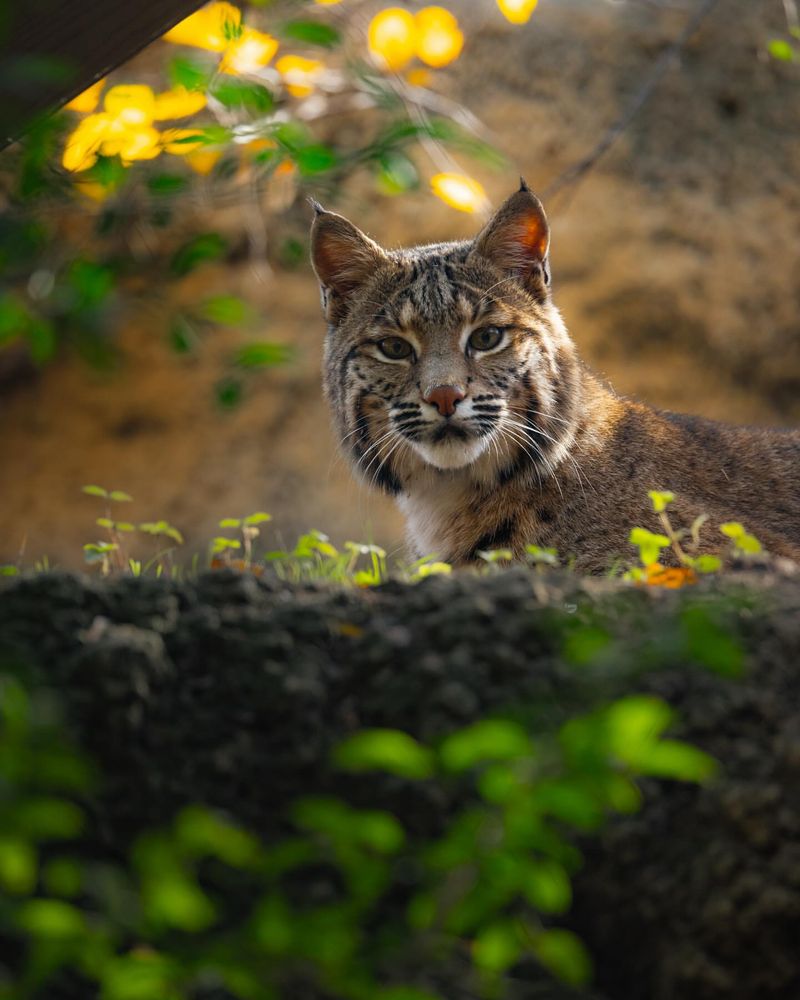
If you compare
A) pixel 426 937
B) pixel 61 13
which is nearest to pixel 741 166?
pixel 61 13

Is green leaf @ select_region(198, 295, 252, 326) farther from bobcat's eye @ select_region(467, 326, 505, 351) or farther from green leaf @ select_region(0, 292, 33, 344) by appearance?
bobcat's eye @ select_region(467, 326, 505, 351)

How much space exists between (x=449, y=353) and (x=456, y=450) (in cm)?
44

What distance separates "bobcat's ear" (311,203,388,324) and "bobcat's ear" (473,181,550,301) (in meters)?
0.50

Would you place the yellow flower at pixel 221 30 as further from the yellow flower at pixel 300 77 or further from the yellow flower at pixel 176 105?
the yellow flower at pixel 300 77

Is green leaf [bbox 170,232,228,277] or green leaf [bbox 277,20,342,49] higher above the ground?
green leaf [bbox 277,20,342,49]

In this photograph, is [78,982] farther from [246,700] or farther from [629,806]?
[629,806]

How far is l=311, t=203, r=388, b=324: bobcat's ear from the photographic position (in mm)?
5559

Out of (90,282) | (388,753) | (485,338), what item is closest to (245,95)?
(90,282)

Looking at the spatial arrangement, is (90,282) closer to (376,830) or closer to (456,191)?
(376,830)

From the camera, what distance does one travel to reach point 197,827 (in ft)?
5.14

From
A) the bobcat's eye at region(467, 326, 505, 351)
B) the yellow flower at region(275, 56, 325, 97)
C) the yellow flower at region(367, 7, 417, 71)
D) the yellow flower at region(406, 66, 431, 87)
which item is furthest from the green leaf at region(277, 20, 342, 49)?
the yellow flower at region(406, 66, 431, 87)

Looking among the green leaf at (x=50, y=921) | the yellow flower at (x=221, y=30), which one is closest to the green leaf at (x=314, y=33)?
the yellow flower at (x=221, y=30)

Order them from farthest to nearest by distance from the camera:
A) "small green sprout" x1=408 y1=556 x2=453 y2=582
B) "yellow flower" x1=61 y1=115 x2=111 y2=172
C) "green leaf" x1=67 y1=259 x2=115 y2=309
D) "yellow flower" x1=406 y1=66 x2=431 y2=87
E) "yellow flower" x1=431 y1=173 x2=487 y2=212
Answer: "yellow flower" x1=406 y1=66 x2=431 y2=87 < "yellow flower" x1=431 y1=173 x2=487 y2=212 < "small green sprout" x1=408 y1=556 x2=453 y2=582 < "yellow flower" x1=61 y1=115 x2=111 y2=172 < "green leaf" x1=67 y1=259 x2=115 y2=309

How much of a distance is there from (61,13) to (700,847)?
2.05 m
